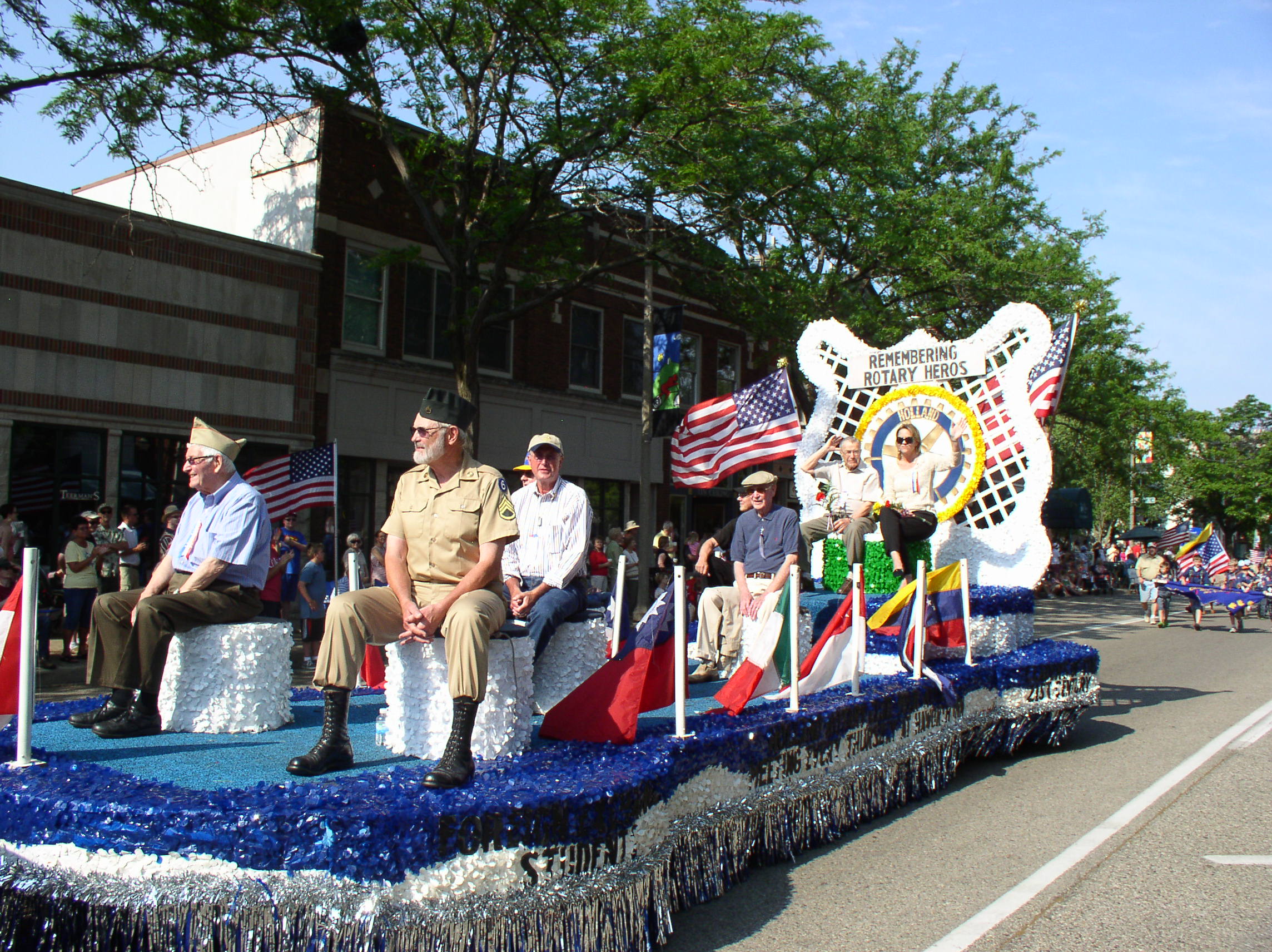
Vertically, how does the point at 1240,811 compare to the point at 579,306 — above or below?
below

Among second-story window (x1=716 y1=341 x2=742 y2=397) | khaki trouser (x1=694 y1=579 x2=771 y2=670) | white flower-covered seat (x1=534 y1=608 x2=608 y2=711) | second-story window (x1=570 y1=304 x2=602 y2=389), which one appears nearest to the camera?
white flower-covered seat (x1=534 y1=608 x2=608 y2=711)

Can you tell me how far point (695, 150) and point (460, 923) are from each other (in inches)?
547

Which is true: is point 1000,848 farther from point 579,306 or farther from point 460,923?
point 579,306

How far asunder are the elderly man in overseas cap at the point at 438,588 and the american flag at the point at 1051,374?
5990mm

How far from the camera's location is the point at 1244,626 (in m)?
23.0

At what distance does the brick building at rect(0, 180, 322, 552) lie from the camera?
1552 cm

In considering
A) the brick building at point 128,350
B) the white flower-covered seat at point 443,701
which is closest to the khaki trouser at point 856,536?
the white flower-covered seat at point 443,701

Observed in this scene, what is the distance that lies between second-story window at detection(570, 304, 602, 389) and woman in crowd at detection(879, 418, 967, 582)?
55.5 ft

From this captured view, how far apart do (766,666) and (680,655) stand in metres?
0.91

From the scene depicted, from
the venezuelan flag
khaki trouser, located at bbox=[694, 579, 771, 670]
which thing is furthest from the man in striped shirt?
the venezuelan flag

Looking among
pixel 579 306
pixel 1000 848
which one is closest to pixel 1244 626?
pixel 579 306

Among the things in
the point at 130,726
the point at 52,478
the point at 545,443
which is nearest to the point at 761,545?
the point at 545,443

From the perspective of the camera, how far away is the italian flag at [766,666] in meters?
5.15

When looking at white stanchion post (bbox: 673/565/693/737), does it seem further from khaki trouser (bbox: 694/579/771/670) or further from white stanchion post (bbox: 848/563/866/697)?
khaki trouser (bbox: 694/579/771/670)
